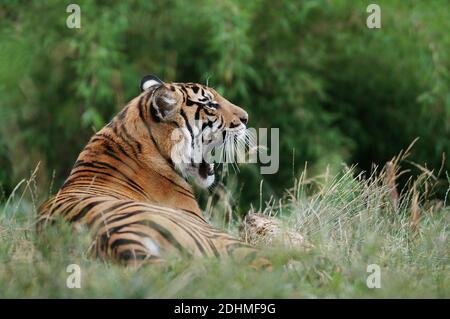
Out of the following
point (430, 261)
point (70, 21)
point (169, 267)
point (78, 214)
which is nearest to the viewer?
point (169, 267)

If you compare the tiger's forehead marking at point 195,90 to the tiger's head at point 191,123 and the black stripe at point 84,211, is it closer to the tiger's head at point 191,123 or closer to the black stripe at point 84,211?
the tiger's head at point 191,123

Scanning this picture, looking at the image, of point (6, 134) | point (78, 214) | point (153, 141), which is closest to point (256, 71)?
point (6, 134)

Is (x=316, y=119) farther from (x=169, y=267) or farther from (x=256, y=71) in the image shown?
(x=169, y=267)

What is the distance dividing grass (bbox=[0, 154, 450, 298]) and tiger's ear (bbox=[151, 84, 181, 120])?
2.95 ft

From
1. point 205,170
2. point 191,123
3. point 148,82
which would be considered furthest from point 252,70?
point 191,123

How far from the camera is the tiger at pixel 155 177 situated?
12.8ft

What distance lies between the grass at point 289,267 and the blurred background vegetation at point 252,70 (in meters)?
4.41

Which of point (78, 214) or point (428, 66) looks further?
point (428, 66)

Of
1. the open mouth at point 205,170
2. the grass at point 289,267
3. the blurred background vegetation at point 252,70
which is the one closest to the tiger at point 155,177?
the open mouth at point 205,170

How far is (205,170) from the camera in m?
5.23

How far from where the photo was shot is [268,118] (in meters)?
10.7

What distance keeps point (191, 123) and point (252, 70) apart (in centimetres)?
476

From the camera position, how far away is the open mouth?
5.21 meters

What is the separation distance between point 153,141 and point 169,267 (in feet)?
4.23
